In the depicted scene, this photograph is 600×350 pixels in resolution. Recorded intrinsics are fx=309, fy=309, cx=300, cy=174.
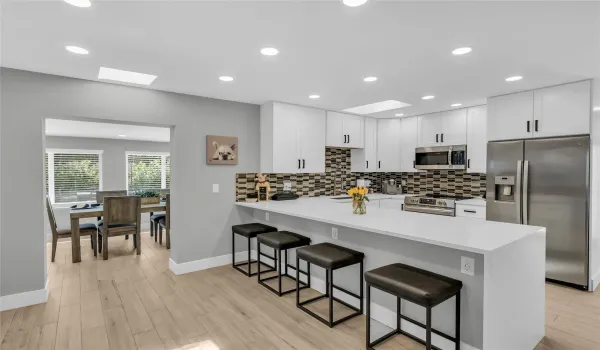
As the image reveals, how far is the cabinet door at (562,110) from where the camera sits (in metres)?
3.18

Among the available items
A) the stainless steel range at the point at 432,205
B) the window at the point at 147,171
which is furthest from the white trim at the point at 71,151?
the stainless steel range at the point at 432,205

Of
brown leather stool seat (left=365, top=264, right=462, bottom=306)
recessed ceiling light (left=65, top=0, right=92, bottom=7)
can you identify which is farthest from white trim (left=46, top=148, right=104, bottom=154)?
brown leather stool seat (left=365, top=264, right=462, bottom=306)

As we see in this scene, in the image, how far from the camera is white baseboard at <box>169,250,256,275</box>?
3.86 meters

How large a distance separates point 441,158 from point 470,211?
948 millimetres

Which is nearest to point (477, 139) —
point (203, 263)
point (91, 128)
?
point (203, 263)

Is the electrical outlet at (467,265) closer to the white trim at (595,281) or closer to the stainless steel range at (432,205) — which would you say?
the white trim at (595,281)

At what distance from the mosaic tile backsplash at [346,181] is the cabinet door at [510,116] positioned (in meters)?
1.09

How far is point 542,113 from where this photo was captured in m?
3.44

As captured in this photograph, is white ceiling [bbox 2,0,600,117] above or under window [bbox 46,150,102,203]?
above

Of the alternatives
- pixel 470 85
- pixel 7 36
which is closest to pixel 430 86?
pixel 470 85

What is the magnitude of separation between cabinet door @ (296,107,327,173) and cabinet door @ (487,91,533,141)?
221 cm

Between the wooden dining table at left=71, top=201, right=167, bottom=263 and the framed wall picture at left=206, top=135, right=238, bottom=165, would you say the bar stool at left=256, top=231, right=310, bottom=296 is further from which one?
the wooden dining table at left=71, top=201, right=167, bottom=263

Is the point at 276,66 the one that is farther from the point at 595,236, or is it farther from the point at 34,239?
the point at 595,236

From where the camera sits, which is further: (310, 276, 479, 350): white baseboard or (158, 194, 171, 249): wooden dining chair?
(158, 194, 171, 249): wooden dining chair
